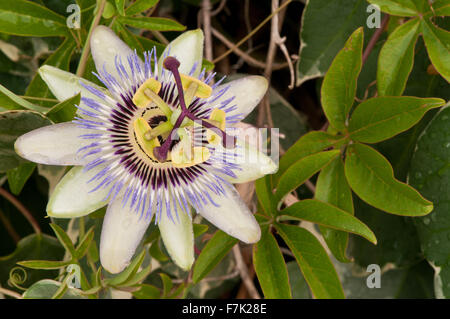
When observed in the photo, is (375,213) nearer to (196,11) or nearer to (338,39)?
(338,39)

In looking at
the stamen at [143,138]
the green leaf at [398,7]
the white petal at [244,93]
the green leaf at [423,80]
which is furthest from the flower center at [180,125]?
the green leaf at [423,80]

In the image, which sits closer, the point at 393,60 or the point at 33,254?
the point at 393,60

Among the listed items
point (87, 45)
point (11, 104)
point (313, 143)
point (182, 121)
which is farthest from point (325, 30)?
point (11, 104)

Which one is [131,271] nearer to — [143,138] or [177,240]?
[177,240]

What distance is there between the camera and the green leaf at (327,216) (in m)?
1.21

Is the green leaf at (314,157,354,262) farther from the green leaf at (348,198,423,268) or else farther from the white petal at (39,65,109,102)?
the white petal at (39,65,109,102)

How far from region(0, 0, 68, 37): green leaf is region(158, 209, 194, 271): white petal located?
0.59 m

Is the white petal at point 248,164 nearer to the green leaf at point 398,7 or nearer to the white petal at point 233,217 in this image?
the white petal at point 233,217

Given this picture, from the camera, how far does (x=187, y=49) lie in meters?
1.25

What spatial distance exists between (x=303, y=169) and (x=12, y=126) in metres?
0.72

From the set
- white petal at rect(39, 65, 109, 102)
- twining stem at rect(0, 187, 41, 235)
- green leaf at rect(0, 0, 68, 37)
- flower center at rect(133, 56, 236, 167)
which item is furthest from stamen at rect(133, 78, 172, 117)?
twining stem at rect(0, 187, 41, 235)

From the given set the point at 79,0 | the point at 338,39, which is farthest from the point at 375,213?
the point at 79,0

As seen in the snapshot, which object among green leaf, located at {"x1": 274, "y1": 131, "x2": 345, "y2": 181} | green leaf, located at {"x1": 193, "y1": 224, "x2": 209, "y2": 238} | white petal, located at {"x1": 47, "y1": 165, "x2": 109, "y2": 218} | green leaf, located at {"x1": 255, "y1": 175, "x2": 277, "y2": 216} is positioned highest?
green leaf, located at {"x1": 274, "y1": 131, "x2": 345, "y2": 181}

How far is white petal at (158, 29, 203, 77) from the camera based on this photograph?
125 cm
